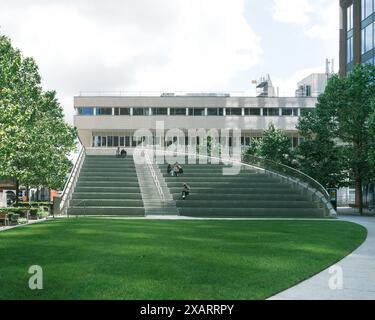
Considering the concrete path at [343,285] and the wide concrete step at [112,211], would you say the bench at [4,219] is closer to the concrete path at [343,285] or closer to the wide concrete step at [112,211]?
the wide concrete step at [112,211]

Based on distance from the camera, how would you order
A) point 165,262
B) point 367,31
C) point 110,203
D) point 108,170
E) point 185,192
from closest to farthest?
point 165,262 → point 110,203 → point 185,192 → point 108,170 → point 367,31

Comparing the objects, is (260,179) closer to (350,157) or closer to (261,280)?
(350,157)

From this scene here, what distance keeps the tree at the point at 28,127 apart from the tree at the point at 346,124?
819 inches

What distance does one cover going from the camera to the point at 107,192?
39.2 m

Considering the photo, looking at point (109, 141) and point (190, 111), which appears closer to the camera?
point (190, 111)

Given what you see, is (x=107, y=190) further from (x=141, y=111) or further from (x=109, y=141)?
(x=109, y=141)

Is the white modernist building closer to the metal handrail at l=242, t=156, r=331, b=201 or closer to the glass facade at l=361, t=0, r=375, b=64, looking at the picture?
the glass facade at l=361, t=0, r=375, b=64

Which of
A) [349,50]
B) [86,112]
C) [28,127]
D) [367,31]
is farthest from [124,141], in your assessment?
[28,127]

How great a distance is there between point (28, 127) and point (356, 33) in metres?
38.0

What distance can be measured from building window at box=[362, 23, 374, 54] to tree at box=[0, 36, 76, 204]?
30.5 m

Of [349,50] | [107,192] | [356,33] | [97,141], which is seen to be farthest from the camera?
[97,141]

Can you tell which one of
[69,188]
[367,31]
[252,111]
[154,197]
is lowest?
[154,197]

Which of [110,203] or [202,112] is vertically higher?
[202,112]
